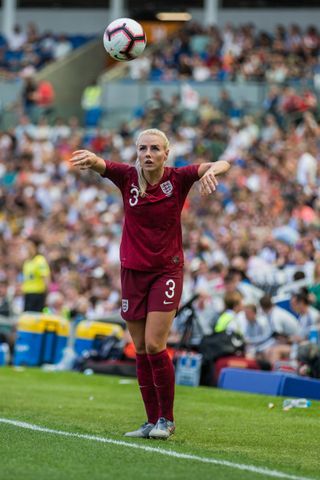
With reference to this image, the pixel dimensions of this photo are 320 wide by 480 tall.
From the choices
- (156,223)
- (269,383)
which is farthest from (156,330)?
(269,383)

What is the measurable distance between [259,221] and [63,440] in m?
12.5

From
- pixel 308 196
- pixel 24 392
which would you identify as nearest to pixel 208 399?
pixel 24 392

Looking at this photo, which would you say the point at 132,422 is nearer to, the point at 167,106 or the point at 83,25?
the point at 167,106

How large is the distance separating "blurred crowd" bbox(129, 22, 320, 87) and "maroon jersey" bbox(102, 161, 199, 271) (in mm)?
18389

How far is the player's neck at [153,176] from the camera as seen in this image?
29.9 feet

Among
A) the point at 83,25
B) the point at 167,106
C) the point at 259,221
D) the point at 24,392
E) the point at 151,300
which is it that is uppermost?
the point at 83,25

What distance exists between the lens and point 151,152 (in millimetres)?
9023

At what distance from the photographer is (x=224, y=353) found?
50.0 feet

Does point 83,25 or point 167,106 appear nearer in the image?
point 167,106

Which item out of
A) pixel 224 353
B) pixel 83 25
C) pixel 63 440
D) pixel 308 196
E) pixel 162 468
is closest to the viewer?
pixel 162 468

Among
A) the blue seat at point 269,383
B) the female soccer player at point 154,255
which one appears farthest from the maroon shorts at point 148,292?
the blue seat at point 269,383

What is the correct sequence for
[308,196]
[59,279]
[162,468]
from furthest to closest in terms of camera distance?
[59,279], [308,196], [162,468]

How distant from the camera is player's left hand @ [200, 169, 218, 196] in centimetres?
850

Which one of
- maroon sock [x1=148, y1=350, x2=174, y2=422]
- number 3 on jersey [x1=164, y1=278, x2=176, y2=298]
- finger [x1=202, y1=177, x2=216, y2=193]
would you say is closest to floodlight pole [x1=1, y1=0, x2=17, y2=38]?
number 3 on jersey [x1=164, y1=278, x2=176, y2=298]
